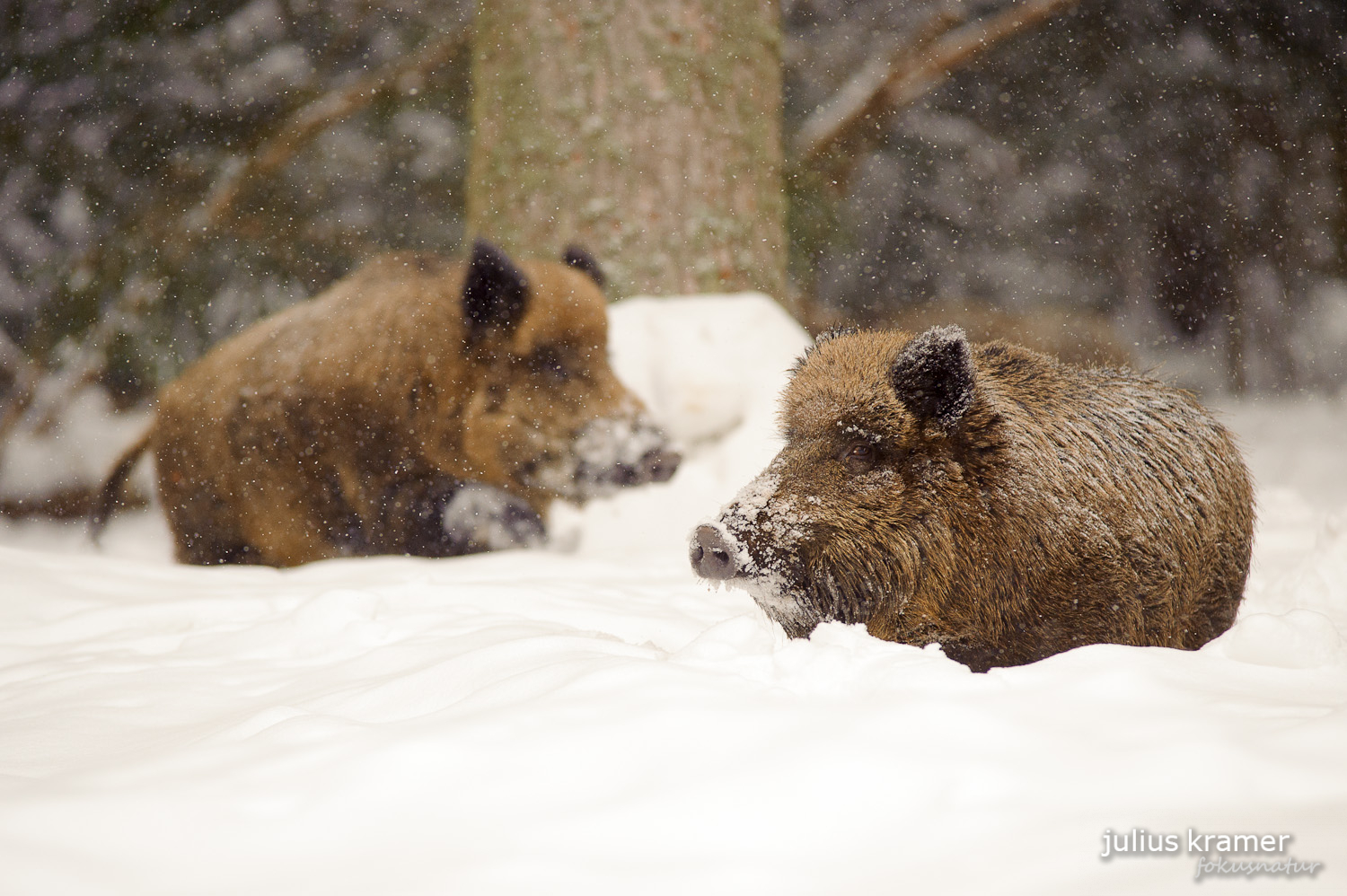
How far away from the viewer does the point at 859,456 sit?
2.10m

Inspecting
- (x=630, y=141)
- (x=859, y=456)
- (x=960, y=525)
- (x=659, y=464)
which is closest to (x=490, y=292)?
(x=659, y=464)

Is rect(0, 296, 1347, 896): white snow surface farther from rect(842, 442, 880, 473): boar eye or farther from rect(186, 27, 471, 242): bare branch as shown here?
rect(186, 27, 471, 242): bare branch

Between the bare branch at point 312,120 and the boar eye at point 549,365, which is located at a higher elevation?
the bare branch at point 312,120

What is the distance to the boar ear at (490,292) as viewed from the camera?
375 cm

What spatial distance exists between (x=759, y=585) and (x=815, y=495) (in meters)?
0.24

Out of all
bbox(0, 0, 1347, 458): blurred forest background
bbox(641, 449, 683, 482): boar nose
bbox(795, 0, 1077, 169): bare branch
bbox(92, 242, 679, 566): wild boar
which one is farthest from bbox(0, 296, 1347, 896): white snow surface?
bbox(795, 0, 1077, 169): bare branch

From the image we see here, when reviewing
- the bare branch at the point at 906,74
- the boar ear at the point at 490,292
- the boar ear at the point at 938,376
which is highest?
the bare branch at the point at 906,74

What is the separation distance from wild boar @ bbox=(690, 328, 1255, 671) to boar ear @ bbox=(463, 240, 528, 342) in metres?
1.99

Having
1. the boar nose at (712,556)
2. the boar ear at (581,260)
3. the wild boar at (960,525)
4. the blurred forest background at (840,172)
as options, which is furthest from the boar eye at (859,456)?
the blurred forest background at (840,172)

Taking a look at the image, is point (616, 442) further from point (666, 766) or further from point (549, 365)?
point (666, 766)

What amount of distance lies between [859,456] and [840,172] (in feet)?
17.5

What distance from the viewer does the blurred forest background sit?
5.20 metres

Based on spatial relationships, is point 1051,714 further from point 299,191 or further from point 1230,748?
point 299,191

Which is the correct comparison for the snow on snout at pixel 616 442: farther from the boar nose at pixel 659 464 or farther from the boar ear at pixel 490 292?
the boar ear at pixel 490 292
